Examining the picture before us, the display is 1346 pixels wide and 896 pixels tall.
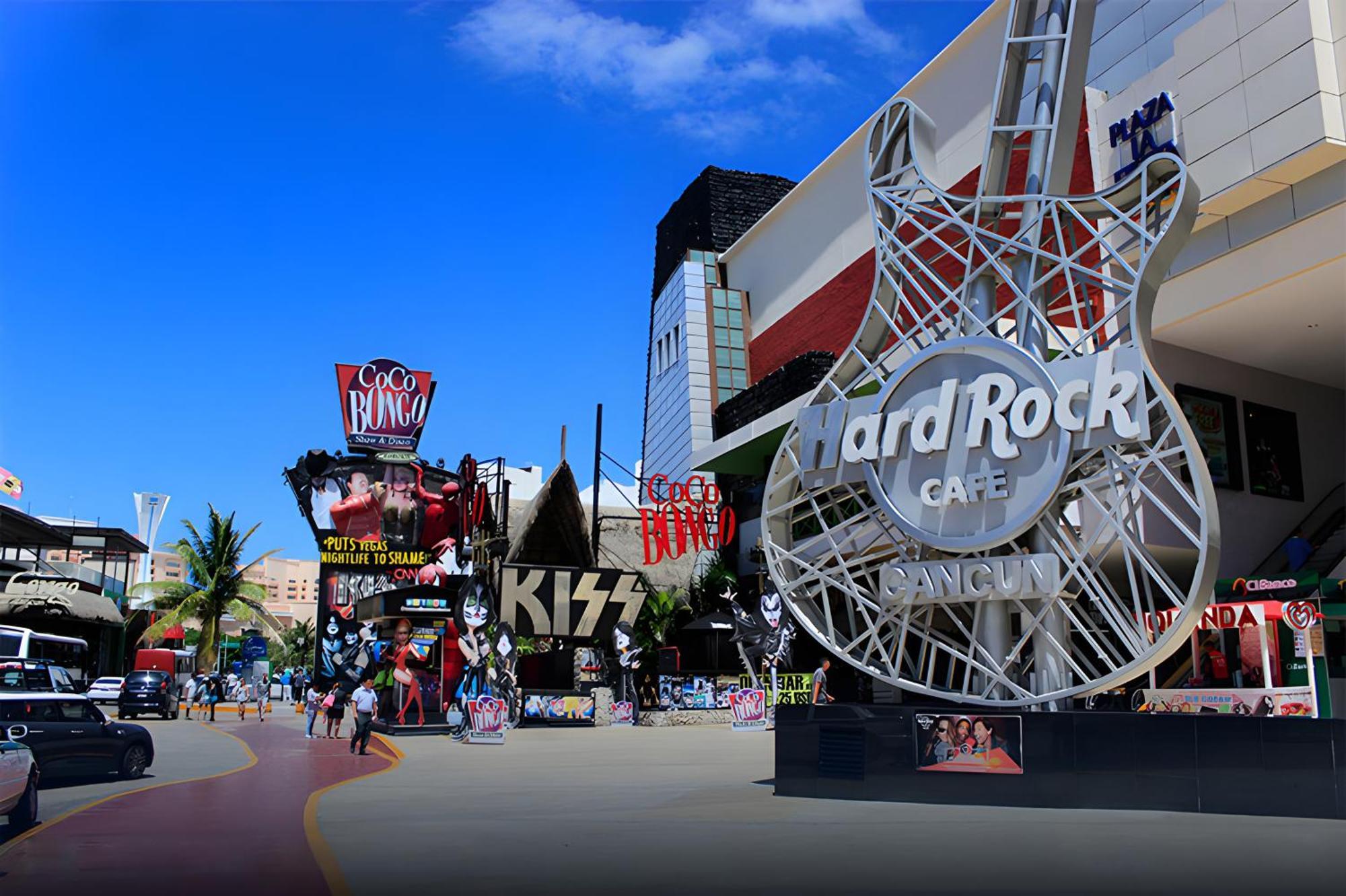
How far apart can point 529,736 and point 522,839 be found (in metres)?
20.6

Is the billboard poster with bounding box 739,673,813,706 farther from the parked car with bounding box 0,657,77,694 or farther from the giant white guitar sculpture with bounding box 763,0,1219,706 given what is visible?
the parked car with bounding box 0,657,77,694

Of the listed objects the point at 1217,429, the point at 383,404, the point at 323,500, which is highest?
the point at 383,404

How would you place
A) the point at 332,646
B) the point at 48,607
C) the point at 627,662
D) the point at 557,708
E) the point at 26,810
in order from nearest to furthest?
the point at 26,810, the point at 557,708, the point at 627,662, the point at 332,646, the point at 48,607

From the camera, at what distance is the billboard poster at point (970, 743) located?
1485 cm

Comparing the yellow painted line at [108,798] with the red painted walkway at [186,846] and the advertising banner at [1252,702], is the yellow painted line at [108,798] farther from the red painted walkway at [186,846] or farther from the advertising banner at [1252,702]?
the advertising banner at [1252,702]

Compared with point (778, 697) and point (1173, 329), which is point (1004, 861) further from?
point (778, 697)

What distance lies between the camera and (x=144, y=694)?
42.8m

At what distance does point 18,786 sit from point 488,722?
690 inches

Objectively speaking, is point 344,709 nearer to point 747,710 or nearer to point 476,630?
point 476,630

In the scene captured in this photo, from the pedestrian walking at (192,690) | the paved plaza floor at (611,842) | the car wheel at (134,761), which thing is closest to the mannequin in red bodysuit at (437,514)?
the pedestrian walking at (192,690)

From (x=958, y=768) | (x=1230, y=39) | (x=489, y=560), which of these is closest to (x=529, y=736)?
(x=489, y=560)

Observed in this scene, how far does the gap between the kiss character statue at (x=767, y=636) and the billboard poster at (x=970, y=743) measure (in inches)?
834

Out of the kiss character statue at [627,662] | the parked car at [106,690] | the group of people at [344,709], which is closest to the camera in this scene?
the group of people at [344,709]

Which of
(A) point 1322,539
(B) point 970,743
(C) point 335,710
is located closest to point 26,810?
(B) point 970,743
